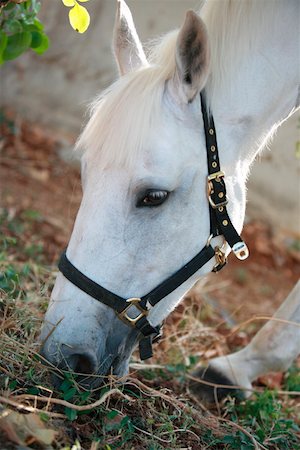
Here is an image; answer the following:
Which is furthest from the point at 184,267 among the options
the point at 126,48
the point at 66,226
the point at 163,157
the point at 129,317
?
the point at 66,226

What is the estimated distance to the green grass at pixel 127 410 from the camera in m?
2.27

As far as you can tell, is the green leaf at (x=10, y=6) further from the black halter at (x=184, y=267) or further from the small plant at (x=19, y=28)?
the black halter at (x=184, y=267)

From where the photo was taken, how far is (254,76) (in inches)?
103

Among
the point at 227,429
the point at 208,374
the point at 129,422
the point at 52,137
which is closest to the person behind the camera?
the point at 129,422

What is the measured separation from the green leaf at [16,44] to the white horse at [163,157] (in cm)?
51

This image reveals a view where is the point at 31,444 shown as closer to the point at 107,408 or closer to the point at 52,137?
the point at 107,408

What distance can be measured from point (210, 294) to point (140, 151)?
255 centimetres

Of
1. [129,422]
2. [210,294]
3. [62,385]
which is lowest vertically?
[210,294]

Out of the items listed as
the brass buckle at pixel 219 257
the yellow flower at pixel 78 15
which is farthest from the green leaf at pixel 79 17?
the brass buckle at pixel 219 257

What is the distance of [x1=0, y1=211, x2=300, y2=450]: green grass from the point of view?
2271 mm

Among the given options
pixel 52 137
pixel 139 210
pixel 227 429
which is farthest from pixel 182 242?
pixel 52 137

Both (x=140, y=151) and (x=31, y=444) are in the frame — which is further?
(x=140, y=151)

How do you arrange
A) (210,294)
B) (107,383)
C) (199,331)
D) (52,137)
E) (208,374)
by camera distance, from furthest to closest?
(52,137) → (210,294) → (199,331) → (208,374) → (107,383)

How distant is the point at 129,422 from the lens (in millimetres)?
2305
